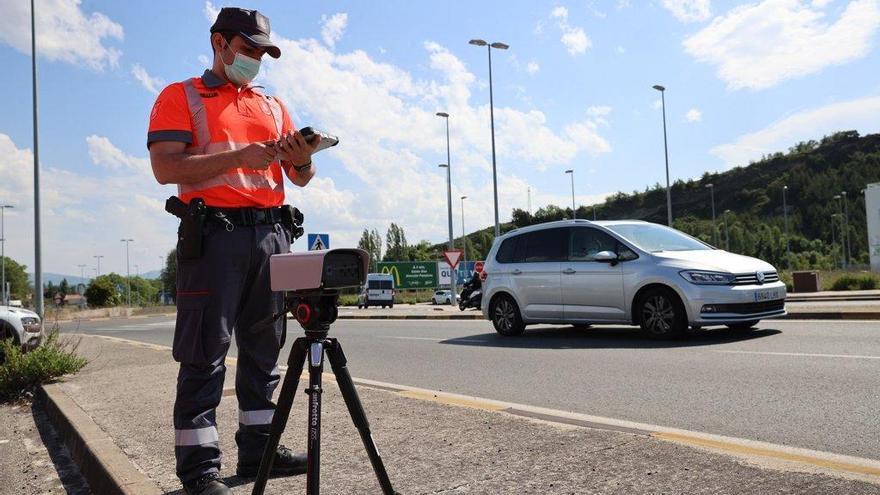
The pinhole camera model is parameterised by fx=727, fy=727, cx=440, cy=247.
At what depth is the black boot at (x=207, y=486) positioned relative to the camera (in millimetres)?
2936

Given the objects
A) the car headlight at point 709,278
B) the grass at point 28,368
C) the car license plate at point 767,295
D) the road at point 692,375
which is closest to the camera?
the road at point 692,375

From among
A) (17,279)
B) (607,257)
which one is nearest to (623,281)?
(607,257)

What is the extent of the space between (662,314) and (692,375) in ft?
9.71

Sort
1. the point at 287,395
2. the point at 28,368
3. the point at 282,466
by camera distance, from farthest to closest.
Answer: the point at 28,368
the point at 282,466
the point at 287,395

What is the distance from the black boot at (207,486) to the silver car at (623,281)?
747 cm

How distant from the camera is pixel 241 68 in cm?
320

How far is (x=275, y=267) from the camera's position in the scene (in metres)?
2.45

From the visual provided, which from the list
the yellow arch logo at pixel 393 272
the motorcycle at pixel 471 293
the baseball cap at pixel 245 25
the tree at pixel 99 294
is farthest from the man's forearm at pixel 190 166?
the tree at pixel 99 294

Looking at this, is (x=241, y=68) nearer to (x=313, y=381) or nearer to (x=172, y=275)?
(x=313, y=381)

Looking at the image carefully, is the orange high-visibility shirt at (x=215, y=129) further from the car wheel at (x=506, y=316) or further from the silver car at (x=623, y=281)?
the car wheel at (x=506, y=316)

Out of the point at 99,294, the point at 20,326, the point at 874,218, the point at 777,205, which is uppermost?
the point at 777,205

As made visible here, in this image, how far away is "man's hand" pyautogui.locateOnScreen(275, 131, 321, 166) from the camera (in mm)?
2605

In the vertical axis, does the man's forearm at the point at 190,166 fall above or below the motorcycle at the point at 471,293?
above

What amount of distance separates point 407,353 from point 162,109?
24.9 ft
